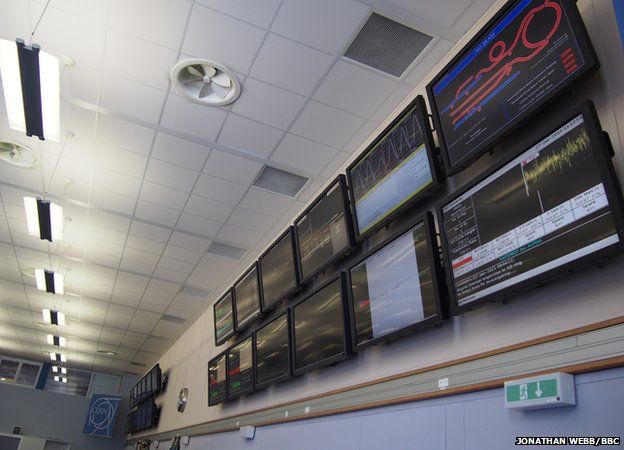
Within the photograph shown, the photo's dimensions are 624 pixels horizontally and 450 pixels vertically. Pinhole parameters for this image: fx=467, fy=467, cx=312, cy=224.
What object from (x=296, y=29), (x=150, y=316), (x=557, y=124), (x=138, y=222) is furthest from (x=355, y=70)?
(x=150, y=316)

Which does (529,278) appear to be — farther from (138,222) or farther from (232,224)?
(138,222)

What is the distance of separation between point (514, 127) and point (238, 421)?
4.55 m

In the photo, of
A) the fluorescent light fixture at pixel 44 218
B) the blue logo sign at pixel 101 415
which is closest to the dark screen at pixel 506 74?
the fluorescent light fixture at pixel 44 218

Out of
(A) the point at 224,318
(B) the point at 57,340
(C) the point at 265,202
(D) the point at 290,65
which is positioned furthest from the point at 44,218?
(B) the point at 57,340

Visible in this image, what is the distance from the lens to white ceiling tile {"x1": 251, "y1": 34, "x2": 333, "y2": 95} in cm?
342

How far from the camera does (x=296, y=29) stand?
3277mm

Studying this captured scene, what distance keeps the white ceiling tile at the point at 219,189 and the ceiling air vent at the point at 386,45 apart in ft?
7.19

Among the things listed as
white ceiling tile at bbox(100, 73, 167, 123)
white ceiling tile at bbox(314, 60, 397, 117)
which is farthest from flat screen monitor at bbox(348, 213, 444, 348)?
white ceiling tile at bbox(100, 73, 167, 123)

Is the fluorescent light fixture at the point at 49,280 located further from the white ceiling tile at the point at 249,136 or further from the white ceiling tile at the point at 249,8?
the white ceiling tile at the point at 249,8

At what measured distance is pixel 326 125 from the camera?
4133mm

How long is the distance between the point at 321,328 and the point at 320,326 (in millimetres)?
25

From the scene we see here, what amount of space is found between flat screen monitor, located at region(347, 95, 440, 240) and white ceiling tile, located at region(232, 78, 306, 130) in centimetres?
79

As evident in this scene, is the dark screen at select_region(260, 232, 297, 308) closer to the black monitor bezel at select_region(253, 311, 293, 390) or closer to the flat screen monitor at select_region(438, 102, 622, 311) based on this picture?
the black monitor bezel at select_region(253, 311, 293, 390)

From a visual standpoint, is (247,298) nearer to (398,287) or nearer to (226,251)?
(226,251)
